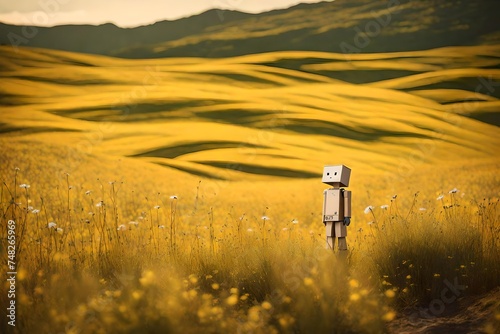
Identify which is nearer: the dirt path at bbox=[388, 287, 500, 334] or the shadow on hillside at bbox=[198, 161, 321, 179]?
the dirt path at bbox=[388, 287, 500, 334]

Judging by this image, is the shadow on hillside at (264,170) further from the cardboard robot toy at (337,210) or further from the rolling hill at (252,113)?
the cardboard robot toy at (337,210)

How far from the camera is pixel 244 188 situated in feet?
34.2

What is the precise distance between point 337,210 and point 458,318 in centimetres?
111

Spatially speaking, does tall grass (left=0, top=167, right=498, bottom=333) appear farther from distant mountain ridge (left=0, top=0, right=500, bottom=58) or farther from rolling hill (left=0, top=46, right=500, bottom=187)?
distant mountain ridge (left=0, top=0, right=500, bottom=58)

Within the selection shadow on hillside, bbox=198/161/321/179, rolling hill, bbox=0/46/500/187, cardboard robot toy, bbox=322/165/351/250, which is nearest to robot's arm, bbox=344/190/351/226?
cardboard robot toy, bbox=322/165/351/250

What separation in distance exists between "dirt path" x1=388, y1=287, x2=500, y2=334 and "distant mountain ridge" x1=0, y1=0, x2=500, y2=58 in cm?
1087

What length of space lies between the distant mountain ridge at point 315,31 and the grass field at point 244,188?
718 mm

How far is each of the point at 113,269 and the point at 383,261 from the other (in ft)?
6.40

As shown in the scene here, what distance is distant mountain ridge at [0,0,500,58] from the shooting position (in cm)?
1614

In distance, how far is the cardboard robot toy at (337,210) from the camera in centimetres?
502

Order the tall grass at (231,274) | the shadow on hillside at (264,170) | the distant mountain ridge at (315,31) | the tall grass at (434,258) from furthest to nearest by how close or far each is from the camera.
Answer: the distant mountain ridge at (315,31)
the shadow on hillside at (264,170)
the tall grass at (434,258)
the tall grass at (231,274)

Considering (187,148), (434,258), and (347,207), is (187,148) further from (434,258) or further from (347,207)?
(434,258)

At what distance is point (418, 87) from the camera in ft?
71.7

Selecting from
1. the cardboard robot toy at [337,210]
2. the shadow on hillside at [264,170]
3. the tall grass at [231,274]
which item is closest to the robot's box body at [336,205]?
the cardboard robot toy at [337,210]
